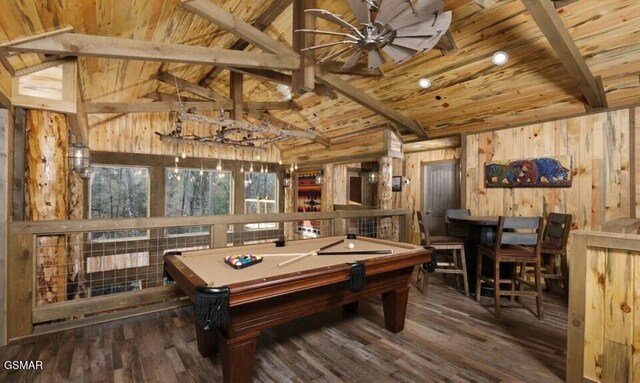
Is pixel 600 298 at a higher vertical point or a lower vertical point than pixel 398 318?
higher

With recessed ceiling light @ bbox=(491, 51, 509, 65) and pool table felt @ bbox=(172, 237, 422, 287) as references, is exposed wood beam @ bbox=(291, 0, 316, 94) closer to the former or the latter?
pool table felt @ bbox=(172, 237, 422, 287)

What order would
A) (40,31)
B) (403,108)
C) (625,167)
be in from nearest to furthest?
(40,31) → (625,167) → (403,108)

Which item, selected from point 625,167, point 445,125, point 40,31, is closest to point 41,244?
point 40,31

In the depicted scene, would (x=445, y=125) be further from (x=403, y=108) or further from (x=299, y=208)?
(x=299, y=208)

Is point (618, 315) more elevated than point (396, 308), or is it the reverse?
point (618, 315)

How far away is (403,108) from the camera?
524 centimetres

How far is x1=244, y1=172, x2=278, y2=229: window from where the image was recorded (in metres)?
8.25

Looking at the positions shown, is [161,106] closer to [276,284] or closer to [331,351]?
[276,284]

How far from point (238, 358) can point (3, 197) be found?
95.3 inches

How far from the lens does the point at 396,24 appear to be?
7.15ft

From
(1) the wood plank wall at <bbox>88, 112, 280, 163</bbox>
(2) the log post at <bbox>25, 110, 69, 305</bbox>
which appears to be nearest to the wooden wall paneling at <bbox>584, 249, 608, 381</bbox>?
(2) the log post at <bbox>25, 110, 69, 305</bbox>

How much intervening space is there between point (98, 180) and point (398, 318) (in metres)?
6.71

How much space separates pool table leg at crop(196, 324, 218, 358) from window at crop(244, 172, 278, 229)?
18.8 feet

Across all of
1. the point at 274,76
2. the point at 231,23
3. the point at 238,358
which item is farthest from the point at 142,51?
the point at 238,358
